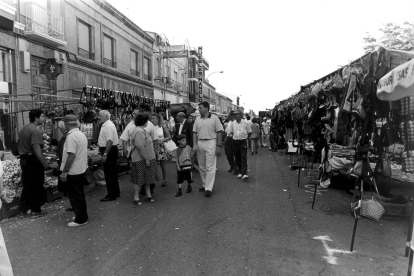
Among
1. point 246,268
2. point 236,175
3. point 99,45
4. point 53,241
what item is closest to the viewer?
point 246,268

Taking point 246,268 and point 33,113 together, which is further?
point 33,113

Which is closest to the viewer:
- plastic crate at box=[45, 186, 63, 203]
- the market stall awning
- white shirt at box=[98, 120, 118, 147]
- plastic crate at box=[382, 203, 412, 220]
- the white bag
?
the market stall awning

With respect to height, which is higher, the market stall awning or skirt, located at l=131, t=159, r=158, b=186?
the market stall awning

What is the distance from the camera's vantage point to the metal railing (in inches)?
483

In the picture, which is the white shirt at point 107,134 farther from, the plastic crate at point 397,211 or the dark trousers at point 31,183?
the plastic crate at point 397,211

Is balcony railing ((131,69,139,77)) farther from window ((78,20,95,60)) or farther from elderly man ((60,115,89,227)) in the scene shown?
elderly man ((60,115,89,227))

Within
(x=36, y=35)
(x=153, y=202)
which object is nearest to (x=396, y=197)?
(x=153, y=202)

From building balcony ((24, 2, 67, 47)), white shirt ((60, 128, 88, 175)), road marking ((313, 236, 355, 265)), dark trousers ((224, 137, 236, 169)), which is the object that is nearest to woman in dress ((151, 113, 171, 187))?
dark trousers ((224, 137, 236, 169))

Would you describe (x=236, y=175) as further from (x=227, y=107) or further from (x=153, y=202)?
(x=227, y=107)

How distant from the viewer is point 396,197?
215 inches

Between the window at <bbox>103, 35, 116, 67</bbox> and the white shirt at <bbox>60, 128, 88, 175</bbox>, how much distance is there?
1539cm

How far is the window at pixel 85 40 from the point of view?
16469 millimetres

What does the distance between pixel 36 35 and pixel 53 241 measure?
10268 millimetres

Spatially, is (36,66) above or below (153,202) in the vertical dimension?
above
